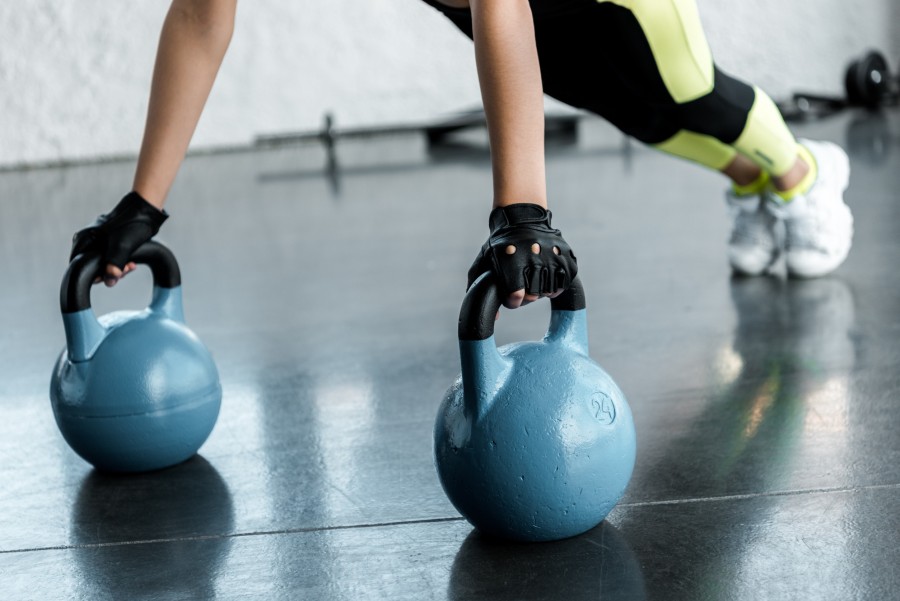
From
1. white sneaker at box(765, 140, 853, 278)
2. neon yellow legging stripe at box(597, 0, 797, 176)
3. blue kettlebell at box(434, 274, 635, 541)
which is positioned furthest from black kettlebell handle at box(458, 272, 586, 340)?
white sneaker at box(765, 140, 853, 278)

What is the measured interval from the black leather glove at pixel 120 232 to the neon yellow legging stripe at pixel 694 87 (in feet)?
2.66

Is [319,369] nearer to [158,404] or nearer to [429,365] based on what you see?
[429,365]

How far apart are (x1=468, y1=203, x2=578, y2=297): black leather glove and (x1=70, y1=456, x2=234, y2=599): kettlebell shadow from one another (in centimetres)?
40

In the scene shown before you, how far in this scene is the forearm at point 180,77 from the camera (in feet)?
4.78

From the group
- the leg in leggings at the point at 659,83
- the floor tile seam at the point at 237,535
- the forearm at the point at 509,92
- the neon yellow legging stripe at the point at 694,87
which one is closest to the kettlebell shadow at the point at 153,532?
the floor tile seam at the point at 237,535

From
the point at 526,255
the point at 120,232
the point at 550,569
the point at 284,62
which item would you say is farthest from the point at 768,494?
the point at 284,62

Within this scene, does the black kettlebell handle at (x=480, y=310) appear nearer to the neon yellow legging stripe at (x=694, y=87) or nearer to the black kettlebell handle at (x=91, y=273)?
the black kettlebell handle at (x=91, y=273)

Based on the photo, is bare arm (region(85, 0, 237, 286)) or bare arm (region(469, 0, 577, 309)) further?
bare arm (region(85, 0, 237, 286))

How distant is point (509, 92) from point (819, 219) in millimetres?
1142

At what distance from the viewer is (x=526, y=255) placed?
104 cm

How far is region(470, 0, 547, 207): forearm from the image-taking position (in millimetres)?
1139

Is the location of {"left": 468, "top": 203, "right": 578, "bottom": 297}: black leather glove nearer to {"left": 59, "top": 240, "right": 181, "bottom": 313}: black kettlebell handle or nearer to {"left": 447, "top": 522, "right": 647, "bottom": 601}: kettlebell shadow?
{"left": 447, "top": 522, "right": 647, "bottom": 601}: kettlebell shadow

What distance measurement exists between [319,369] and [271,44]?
454 cm

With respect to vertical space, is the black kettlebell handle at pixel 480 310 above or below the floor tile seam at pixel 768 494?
above
